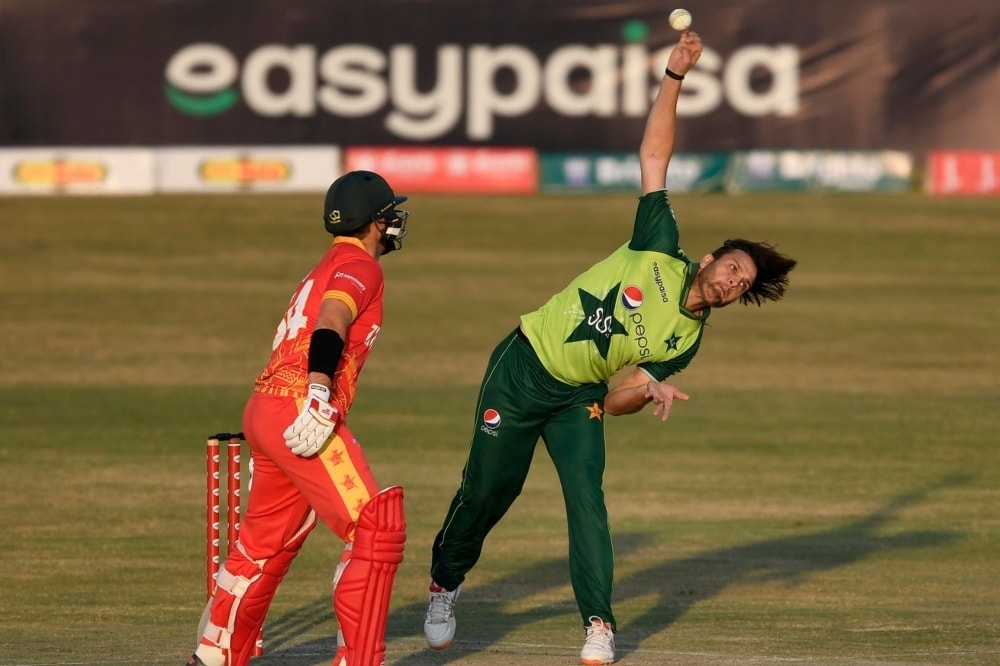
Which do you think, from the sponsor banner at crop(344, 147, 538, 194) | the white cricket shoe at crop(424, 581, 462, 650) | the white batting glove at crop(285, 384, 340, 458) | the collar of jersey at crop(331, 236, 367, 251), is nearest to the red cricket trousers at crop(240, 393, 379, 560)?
the white batting glove at crop(285, 384, 340, 458)

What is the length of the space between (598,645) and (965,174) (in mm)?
25131

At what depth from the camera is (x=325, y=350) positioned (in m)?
6.57

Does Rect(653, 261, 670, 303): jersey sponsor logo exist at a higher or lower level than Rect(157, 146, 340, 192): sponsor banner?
higher

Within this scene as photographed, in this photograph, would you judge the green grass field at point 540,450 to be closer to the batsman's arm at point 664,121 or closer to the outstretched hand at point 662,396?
the outstretched hand at point 662,396

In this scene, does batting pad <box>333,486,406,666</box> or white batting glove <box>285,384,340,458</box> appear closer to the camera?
white batting glove <box>285,384,340,458</box>

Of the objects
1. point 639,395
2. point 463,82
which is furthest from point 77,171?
point 639,395

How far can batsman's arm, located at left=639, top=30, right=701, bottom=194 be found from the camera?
8008mm

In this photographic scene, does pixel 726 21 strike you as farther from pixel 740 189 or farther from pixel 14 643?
pixel 14 643

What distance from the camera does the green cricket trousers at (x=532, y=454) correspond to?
7703 millimetres

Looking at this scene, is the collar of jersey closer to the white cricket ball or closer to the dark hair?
the dark hair

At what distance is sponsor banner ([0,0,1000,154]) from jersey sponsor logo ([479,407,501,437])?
2221 centimetres

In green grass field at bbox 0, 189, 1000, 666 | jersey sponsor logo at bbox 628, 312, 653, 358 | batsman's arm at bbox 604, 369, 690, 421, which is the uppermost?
jersey sponsor logo at bbox 628, 312, 653, 358

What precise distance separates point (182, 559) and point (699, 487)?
4.31 metres

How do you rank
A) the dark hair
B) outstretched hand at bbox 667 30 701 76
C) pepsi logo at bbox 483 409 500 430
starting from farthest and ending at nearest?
outstretched hand at bbox 667 30 701 76 < pepsi logo at bbox 483 409 500 430 < the dark hair
